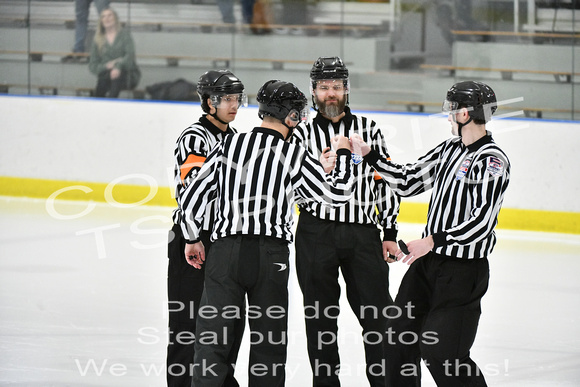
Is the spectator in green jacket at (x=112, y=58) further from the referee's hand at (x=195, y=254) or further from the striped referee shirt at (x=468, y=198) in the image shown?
the striped referee shirt at (x=468, y=198)

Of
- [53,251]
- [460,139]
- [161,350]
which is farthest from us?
[53,251]

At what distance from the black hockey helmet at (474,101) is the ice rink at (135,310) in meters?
1.36

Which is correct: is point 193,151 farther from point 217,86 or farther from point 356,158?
point 356,158

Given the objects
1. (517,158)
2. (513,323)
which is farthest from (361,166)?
(517,158)

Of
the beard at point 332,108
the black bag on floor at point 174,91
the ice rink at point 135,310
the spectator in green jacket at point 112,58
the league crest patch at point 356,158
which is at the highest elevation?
the spectator in green jacket at point 112,58

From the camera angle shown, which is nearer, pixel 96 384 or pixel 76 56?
pixel 96 384

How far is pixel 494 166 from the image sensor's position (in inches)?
128

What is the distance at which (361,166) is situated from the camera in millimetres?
3742

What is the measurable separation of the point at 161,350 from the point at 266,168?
65.5 inches

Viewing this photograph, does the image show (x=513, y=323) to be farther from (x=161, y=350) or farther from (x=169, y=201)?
(x=169, y=201)

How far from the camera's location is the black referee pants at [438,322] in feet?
10.8

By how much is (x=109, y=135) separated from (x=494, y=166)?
6.12 meters

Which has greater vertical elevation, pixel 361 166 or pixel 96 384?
pixel 361 166

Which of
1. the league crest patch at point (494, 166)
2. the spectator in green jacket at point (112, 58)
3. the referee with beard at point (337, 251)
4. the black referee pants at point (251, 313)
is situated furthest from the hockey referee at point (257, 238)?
the spectator in green jacket at point (112, 58)
